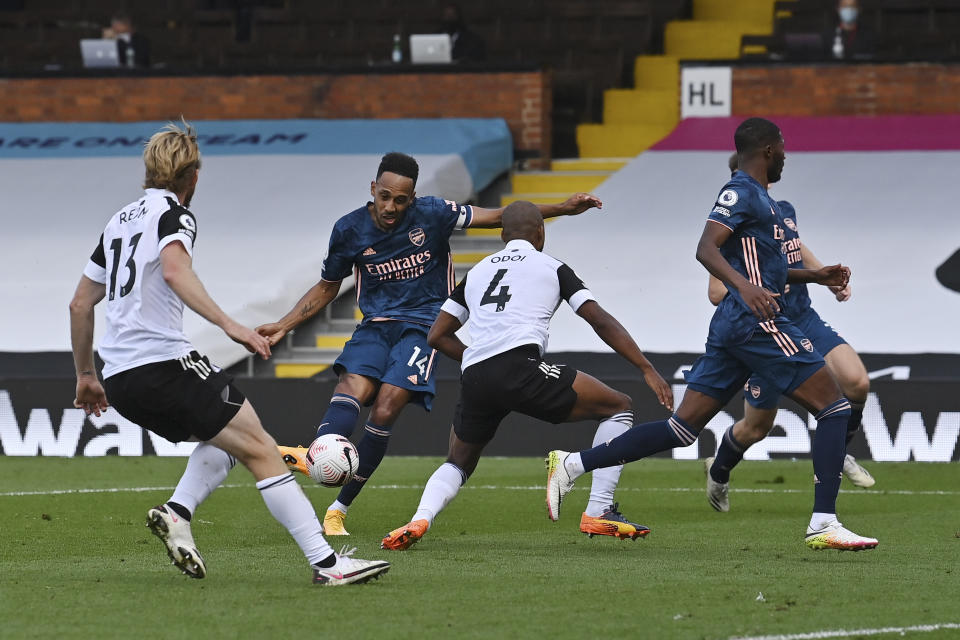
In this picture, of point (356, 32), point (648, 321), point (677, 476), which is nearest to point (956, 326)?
point (648, 321)

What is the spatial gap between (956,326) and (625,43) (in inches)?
254

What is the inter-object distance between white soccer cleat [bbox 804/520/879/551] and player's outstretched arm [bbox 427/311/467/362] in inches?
78.9

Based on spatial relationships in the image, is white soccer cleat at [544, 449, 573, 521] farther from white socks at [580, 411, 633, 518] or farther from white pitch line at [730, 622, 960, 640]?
white pitch line at [730, 622, 960, 640]

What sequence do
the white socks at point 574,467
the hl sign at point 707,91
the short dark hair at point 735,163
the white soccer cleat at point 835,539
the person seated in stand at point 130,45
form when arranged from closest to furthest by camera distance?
1. the white soccer cleat at point 835,539
2. the white socks at point 574,467
3. the short dark hair at point 735,163
4. the hl sign at point 707,91
5. the person seated in stand at point 130,45

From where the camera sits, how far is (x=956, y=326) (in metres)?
15.9

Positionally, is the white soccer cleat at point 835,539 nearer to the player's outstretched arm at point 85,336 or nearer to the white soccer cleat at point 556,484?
the white soccer cleat at point 556,484

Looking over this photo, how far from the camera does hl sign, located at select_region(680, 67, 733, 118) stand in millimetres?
19250

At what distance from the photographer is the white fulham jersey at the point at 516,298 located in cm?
790

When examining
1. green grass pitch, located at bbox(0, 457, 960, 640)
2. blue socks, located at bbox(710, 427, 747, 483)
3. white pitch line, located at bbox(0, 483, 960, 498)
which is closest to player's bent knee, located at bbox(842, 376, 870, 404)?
Answer: green grass pitch, located at bbox(0, 457, 960, 640)

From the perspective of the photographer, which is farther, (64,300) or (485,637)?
(64,300)

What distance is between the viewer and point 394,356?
8836 mm

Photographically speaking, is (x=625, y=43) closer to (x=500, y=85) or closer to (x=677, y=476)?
(x=500, y=85)

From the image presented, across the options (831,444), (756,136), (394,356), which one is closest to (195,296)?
(394,356)

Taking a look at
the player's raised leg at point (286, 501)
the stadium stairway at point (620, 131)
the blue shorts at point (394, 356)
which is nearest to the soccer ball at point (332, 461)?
the blue shorts at point (394, 356)
